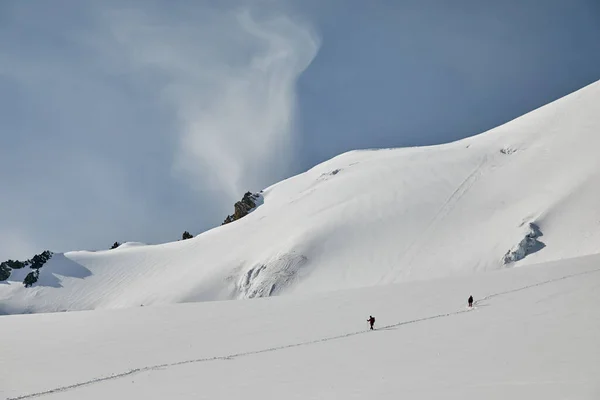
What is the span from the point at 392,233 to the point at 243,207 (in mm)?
45639

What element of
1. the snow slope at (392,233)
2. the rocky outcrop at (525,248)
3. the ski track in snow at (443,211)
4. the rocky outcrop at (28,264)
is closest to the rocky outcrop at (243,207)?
the snow slope at (392,233)

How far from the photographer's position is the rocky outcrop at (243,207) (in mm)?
95062

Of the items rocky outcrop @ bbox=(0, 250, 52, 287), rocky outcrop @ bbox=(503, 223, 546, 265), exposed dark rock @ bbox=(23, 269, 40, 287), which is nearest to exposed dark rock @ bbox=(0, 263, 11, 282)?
rocky outcrop @ bbox=(0, 250, 52, 287)

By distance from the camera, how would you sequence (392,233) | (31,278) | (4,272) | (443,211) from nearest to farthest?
(392,233) → (443,211) → (31,278) → (4,272)

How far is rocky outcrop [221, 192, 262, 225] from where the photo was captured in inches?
3743

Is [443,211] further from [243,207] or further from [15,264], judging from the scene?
[15,264]

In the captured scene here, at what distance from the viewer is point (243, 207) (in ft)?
315

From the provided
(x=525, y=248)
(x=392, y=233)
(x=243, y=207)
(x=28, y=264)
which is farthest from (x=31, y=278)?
(x=525, y=248)

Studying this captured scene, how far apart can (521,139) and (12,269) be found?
271ft

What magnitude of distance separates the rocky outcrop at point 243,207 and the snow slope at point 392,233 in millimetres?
16230

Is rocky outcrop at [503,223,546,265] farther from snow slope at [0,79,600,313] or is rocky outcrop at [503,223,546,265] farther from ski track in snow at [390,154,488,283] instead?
ski track in snow at [390,154,488,283]

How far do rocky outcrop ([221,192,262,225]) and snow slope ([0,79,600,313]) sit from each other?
16.2 m

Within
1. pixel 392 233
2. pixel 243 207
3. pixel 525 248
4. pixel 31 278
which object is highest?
pixel 243 207

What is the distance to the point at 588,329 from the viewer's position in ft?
59.7
